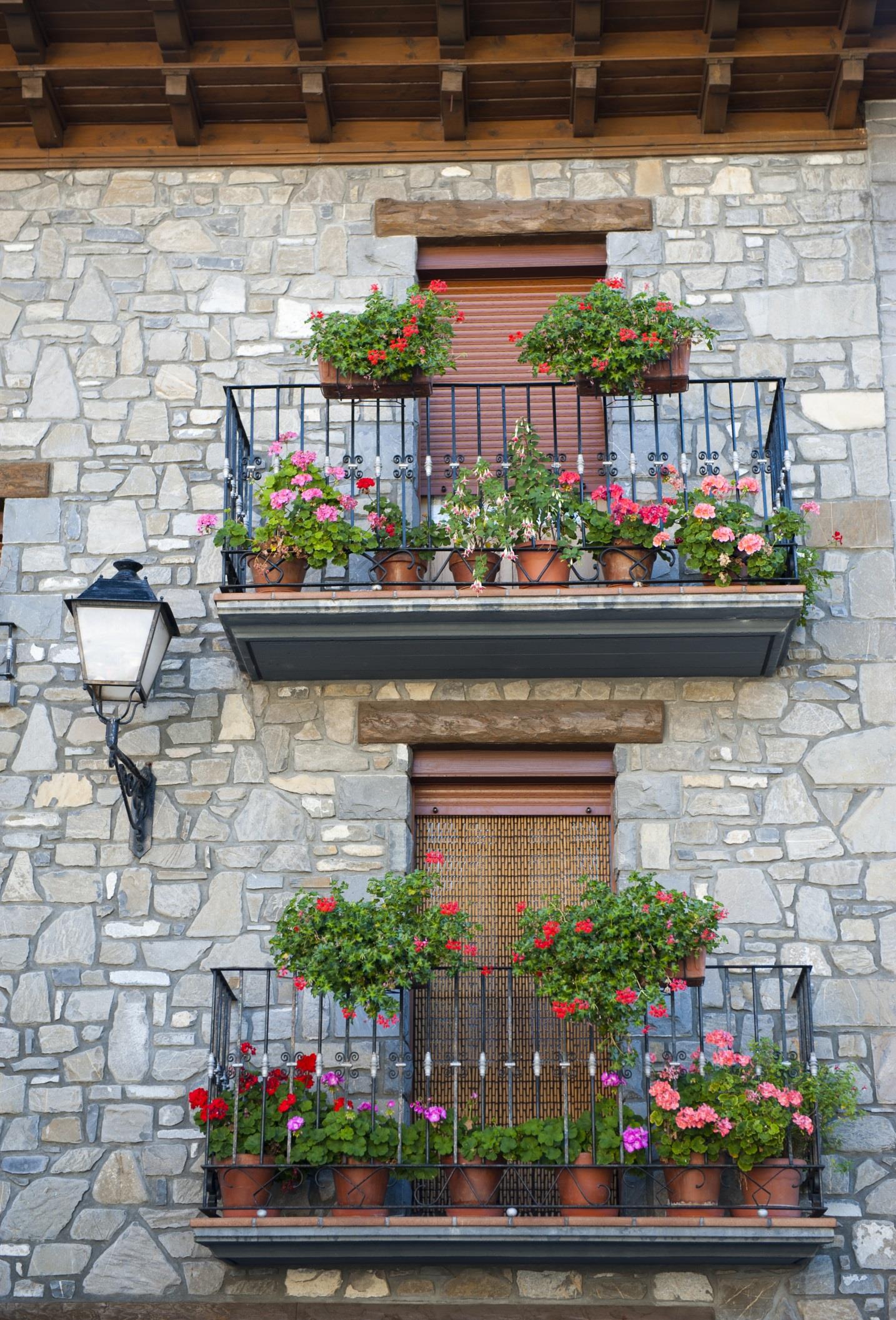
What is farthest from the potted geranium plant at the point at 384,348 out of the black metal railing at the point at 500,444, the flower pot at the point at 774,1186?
the flower pot at the point at 774,1186

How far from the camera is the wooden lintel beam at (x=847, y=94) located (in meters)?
8.45

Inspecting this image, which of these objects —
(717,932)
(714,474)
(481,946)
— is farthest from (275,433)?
(717,932)

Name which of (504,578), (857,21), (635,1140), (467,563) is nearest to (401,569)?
(467,563)

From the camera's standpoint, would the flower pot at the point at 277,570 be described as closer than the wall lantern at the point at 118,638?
No

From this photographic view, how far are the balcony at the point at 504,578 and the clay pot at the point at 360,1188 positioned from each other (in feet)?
7.34

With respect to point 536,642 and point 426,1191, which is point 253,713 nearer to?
point 536,642

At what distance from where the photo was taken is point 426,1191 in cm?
706

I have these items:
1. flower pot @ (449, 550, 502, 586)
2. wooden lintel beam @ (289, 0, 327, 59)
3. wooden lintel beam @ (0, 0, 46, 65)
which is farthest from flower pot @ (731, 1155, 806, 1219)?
wooden lintel beam @ (0, 0, 46, 65)

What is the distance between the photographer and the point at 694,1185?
21.4ft

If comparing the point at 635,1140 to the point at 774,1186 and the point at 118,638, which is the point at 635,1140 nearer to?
the point at 774,1186

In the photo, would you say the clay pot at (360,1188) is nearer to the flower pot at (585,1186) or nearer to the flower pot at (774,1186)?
the flower pot at (585,1186)

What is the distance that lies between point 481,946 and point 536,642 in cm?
137

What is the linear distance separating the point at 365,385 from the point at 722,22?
107 inches

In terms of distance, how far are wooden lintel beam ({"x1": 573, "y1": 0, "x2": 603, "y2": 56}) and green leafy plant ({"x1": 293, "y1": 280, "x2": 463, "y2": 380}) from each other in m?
1.74
